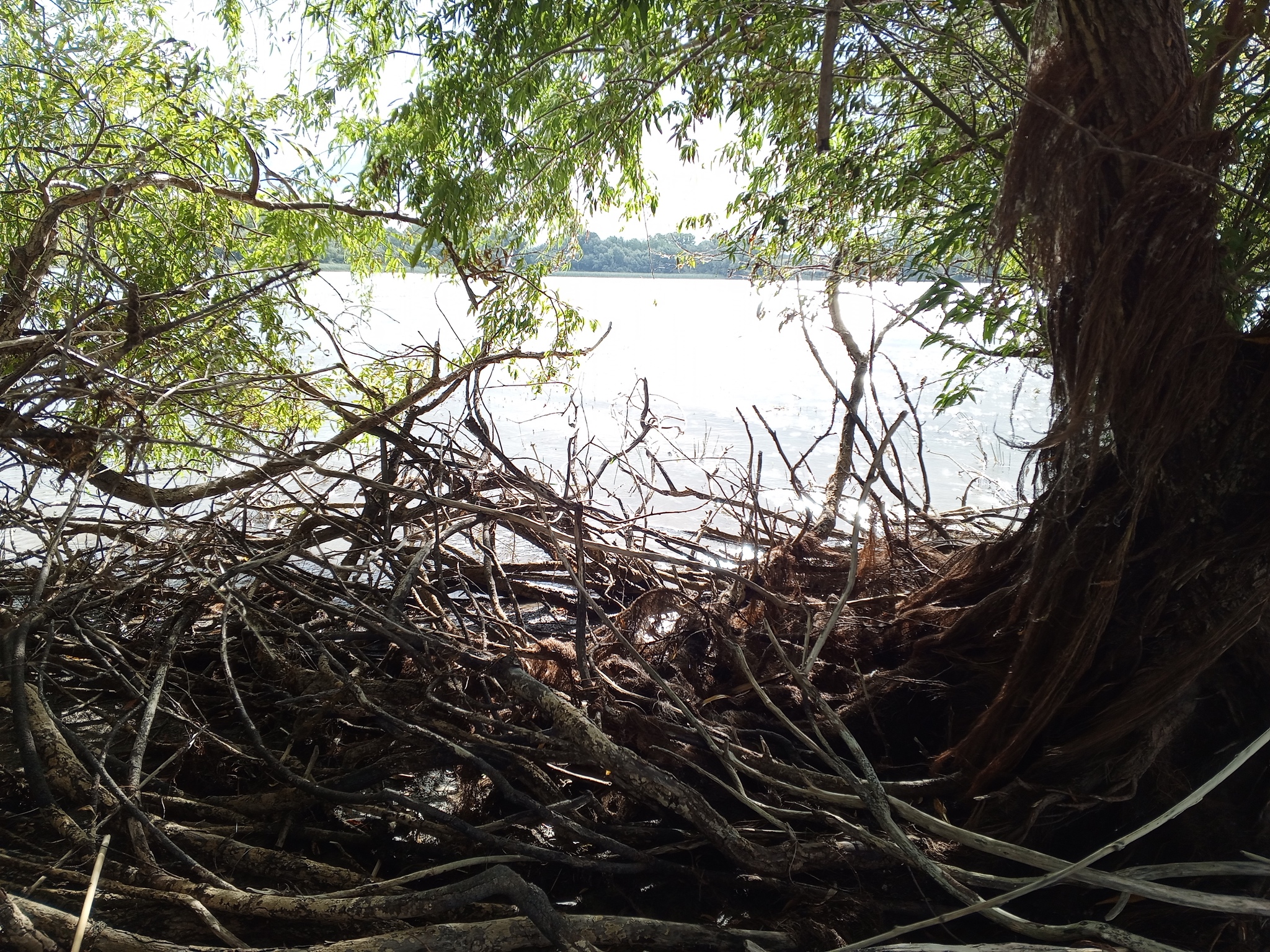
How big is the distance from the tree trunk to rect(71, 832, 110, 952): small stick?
1796 mm

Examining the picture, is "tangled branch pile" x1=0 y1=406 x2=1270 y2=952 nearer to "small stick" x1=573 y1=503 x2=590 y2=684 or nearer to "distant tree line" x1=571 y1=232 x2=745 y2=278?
"small stick" x1=573 y1=503 x2=590 y2=684

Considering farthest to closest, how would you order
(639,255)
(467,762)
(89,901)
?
(639,255), (467,762), (89,901)

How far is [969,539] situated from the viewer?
306 centimetres

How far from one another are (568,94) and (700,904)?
349 centimetres

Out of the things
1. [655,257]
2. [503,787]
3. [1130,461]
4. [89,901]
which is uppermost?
[655,257]

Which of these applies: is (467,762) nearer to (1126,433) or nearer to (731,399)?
(1126,433)

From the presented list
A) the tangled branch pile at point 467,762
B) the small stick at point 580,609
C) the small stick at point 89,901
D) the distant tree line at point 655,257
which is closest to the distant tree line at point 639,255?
the distant tree line at point 655,257

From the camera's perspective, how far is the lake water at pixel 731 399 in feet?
12.1

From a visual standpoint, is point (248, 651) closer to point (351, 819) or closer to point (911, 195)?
point (351, 819)

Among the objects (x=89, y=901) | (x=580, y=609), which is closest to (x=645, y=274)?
(x=580, y=609)

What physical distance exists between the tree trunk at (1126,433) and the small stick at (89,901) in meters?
1.80

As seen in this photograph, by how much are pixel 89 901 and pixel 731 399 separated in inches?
226

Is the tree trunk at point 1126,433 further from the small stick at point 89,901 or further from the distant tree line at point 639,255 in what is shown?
the distant tree line at point 639,255

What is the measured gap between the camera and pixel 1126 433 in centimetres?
180
